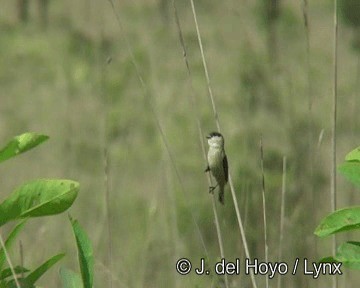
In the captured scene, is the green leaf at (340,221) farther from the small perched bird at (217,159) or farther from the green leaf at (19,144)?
the green leaf at (19,144)

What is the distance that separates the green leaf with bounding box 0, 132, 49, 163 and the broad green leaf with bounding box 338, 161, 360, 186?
0.36 meters

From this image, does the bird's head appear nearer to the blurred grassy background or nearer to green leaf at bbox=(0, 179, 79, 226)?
the blurred grassy background

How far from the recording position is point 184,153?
4.00 m

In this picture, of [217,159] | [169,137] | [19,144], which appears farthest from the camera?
[169,137]

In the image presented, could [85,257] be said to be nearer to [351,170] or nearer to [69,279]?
[69,279]

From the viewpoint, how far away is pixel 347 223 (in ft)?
4.28

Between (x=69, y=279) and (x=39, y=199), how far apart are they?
125 mm

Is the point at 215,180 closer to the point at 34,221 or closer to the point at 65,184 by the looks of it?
the point at 65,184

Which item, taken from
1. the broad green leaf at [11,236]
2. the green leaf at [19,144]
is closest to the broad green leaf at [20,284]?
the broad green leaf at [11,236]

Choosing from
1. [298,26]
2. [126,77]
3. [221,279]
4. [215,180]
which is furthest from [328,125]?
[215,180]

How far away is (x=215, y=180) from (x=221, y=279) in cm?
46

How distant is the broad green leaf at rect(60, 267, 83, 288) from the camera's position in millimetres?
1336

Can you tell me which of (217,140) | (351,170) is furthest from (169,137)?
(351,170)

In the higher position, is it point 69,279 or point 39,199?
point 39,199
